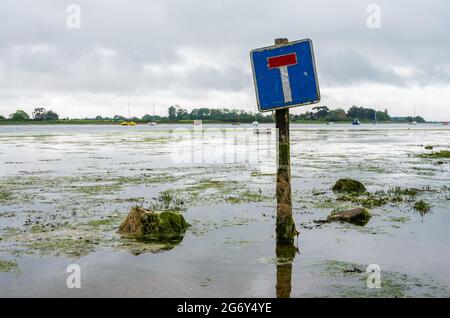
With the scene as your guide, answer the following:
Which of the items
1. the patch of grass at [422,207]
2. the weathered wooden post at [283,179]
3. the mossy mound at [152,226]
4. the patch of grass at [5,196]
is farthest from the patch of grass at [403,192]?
the patch of grass at [5,196]

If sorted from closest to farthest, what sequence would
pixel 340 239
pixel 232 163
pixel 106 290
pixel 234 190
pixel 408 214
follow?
pixel 106 290
pixel 340 239
pixel 408 214
pixel 234 190
pixel 232 163

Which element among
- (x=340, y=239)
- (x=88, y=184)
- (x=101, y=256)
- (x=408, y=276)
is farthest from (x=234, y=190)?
(x=408, y=276)

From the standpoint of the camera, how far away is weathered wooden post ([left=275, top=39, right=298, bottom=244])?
347 inches

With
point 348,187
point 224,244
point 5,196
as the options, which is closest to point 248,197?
point 348,187

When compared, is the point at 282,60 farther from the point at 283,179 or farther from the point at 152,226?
the point at 152,226

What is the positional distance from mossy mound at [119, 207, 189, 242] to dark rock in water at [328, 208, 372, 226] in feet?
13.6

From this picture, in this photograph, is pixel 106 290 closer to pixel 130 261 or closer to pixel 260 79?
pixel 130 261

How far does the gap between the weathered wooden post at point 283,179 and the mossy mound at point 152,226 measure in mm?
2540

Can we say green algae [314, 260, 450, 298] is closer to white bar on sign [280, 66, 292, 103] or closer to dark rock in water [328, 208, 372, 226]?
white bar on sign [280, 66, 292, 103]

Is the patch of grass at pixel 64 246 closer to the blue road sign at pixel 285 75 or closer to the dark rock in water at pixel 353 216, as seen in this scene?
the blue road sign at pixel 285 75

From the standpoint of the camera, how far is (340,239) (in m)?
10.3

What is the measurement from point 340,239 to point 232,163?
19.9m

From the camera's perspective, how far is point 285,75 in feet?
27.3
